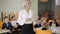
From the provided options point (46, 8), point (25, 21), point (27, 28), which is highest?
point (46, 8)

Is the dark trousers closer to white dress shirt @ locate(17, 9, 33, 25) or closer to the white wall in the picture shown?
white dress shirt @ locate(17, 9, 33, 25)

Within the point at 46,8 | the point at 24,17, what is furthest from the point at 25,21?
the point at 46,8

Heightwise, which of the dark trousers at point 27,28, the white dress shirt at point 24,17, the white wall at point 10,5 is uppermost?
the white wall at point 10,5

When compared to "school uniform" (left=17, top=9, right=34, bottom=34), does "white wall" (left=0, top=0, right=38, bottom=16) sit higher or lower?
higher

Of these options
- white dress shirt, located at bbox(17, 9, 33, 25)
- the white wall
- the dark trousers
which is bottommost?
the dark trousers

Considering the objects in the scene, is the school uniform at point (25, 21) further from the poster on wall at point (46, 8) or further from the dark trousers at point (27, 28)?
the poster on wall at point (46, 8)

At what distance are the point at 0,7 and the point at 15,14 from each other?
3.07 ft

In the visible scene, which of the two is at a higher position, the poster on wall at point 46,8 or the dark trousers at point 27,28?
the poster on wall at point 46,8

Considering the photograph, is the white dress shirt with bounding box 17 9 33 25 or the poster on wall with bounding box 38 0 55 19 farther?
the poster on wall with bounding box 38 0 55 19

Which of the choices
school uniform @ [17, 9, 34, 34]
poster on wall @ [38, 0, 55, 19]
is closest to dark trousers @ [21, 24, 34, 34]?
school uniform @ [17, 9, 34, 34]

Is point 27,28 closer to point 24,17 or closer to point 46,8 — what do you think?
point 24,17

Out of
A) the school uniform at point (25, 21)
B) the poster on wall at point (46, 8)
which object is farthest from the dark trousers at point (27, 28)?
the poster on wall at point (46, 8)

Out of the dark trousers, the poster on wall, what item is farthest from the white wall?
the dark trousers

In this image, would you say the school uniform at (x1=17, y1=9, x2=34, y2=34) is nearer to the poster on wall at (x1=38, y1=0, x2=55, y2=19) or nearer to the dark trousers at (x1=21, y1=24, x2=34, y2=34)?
the dark trousers at (x1=21, y1=24, x2=34, y2=34)
